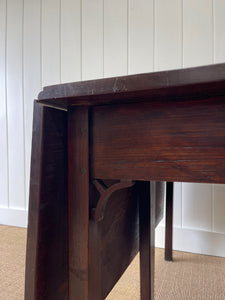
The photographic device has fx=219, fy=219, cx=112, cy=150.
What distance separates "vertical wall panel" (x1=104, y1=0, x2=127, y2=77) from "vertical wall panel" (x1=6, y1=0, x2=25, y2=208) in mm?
784

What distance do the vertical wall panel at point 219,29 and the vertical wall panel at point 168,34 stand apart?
0.68ft

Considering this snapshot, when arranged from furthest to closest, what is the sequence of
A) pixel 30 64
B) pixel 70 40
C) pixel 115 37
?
1. pixel 30 64
2. pixel 70 40
3. pixel 115 37

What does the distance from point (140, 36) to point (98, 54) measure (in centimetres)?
32

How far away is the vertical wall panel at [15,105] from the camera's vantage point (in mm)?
1853

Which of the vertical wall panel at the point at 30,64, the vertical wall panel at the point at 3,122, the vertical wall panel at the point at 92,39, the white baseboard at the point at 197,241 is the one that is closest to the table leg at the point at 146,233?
the white baseboard at the point at 197,241

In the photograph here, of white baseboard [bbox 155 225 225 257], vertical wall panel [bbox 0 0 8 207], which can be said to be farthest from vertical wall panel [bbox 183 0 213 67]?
vertical wall panel [bbox 0 0 8 207]

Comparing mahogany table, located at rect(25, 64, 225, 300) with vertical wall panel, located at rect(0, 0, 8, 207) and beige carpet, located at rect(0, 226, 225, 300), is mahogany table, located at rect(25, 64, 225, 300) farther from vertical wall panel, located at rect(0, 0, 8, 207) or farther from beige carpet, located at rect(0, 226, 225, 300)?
vertical wall panel, located at rect(0, 0, 8, 207)

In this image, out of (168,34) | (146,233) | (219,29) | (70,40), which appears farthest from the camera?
(70,40)

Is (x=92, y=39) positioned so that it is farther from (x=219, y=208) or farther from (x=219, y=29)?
(x=219, y=208)

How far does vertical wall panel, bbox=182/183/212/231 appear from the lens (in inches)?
54.6

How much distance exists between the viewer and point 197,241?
1397 millimetres

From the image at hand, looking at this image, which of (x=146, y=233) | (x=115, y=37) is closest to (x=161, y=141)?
(x=146, y=233)

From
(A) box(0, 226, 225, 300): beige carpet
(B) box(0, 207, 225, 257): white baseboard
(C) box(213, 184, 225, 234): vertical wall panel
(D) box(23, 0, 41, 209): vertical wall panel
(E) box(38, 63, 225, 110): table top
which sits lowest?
(A) box(0, 226, 225, 300): beige carpet

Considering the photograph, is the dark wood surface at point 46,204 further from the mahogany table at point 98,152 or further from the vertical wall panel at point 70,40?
the vertical wall panel at point 70,40
